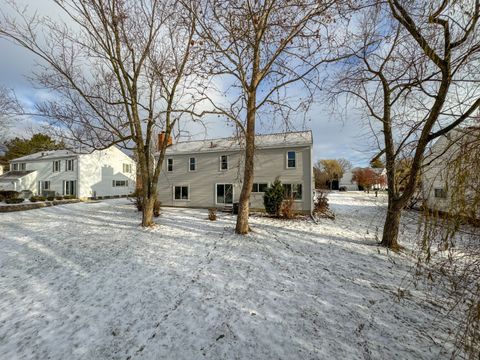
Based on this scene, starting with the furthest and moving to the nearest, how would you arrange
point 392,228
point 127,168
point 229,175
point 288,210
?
point 127,168
point 229,175
point 288,210
point 392,228

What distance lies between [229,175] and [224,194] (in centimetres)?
164

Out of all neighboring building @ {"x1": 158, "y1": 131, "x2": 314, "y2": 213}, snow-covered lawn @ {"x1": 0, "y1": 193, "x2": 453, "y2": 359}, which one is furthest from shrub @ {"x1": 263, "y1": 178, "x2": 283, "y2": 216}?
snow-covered lawn @ {"x1": 0, "y1": 193, "x2": 453, "y2": 359}

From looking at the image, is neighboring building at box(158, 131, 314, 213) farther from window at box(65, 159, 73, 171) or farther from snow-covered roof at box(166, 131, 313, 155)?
window at box(65, 159, 73, 171)

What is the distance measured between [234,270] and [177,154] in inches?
596

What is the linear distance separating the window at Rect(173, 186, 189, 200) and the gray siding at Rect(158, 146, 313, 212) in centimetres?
28

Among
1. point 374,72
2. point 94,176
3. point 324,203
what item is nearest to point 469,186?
point 374,72

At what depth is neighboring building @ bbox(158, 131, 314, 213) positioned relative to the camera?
15547 millimetres

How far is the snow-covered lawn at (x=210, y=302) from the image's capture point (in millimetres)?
3428

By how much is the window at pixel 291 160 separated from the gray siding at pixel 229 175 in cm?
21

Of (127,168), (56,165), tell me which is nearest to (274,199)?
(127,168)

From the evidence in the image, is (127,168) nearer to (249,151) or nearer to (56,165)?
(56,165)

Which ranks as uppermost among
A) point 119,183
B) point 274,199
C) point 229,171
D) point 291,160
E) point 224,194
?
point 291,160

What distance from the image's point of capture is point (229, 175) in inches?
693

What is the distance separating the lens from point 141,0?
9.07 meters
